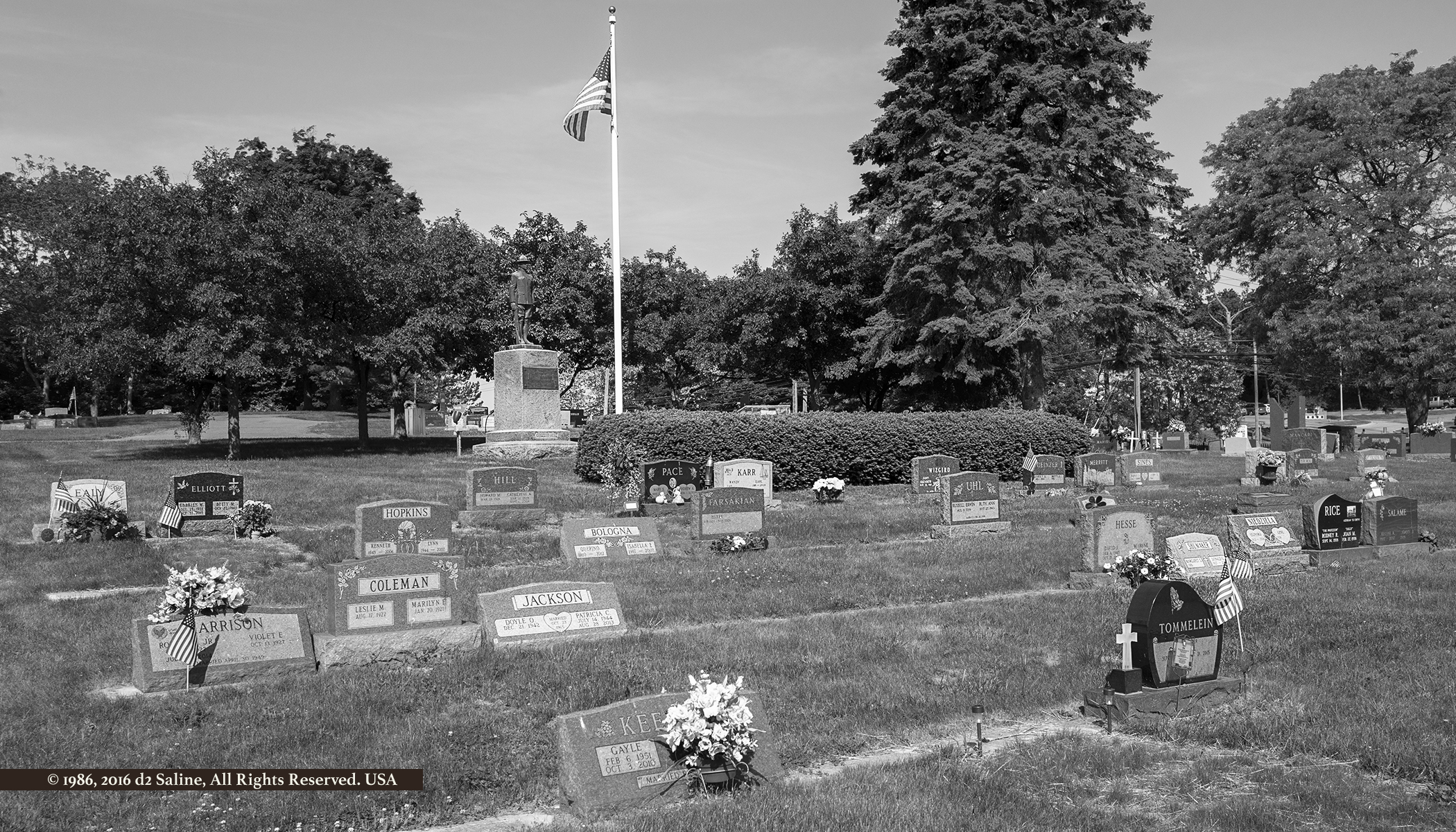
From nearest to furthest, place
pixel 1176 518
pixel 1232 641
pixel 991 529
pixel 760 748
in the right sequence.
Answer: pixel 760 748 → pixel 1232 641 → pixel 991 529 → pixel 1176 518

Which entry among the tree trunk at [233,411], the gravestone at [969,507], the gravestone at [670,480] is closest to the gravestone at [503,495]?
the gravestone at [670,480]

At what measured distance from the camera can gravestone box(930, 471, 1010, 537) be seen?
56.7ft

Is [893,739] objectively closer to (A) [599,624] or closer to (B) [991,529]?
(A) [599,624]

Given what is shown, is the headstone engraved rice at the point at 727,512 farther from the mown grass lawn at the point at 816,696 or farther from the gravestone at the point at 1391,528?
the gravestone at the point at 1391,528

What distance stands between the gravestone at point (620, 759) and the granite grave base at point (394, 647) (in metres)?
3.34

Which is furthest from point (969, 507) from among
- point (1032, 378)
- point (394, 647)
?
point (1032, 378)

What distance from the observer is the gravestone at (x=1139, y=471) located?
25.3 m

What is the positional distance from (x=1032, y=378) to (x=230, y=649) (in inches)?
1107

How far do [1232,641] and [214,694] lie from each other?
8689 millimetres

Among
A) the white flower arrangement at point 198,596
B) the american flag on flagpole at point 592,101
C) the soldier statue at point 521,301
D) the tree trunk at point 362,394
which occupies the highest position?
the american flag on flagpole at point 592,101

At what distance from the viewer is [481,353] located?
37000 mm

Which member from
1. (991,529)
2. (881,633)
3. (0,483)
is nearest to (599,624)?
(881,633)

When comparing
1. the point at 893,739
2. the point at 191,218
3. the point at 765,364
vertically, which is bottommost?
the point at 893,739

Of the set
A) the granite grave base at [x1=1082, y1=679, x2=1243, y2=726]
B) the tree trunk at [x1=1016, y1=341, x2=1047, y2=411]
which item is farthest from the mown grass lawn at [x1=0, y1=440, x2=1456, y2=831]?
the tree trunk at [x1=1016, y1=341, x2=1047, y2=411]
